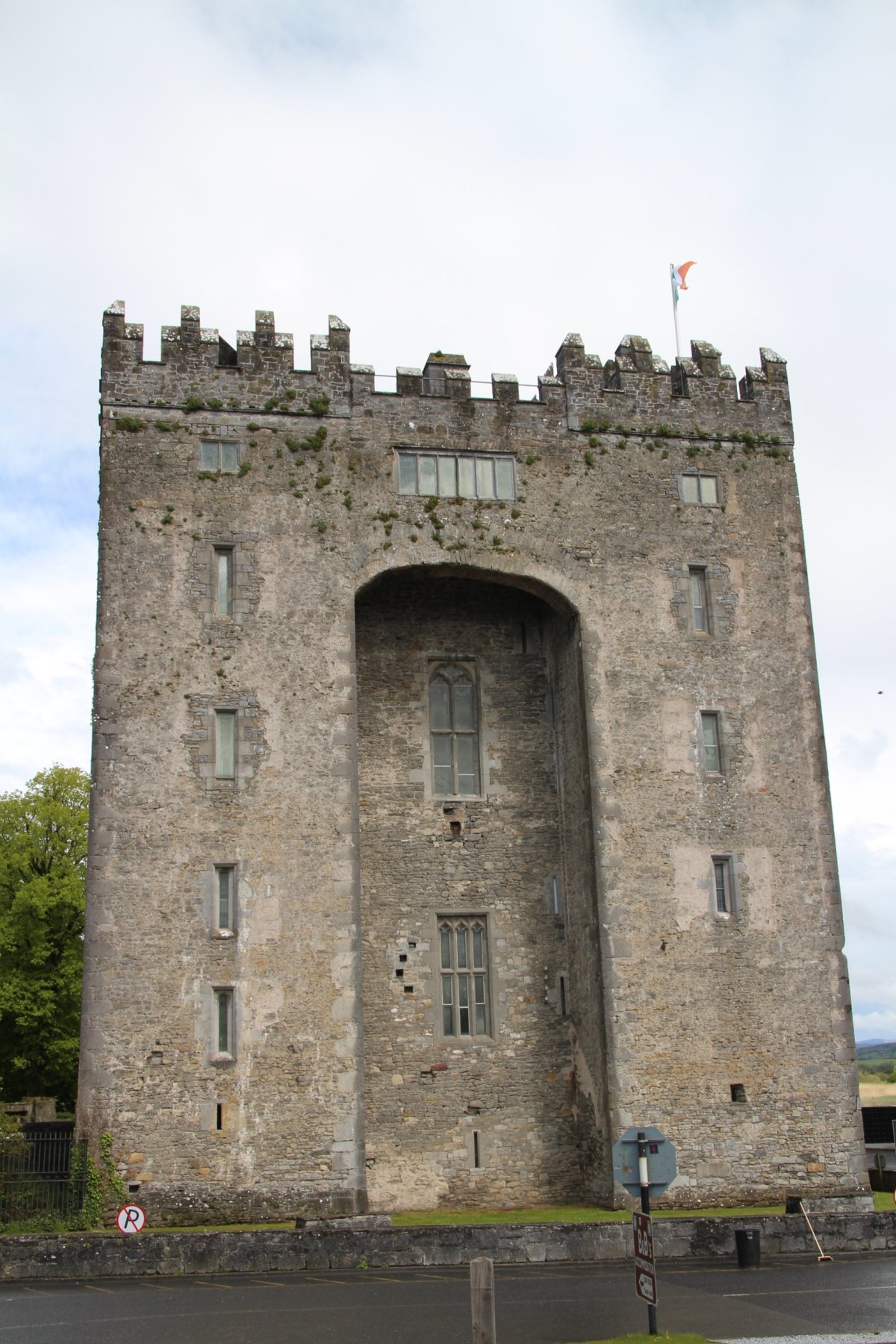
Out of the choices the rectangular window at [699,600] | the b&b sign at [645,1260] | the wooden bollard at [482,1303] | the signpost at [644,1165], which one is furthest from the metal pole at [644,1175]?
the rectangular window at [699,600]

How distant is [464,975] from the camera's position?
2553 cm

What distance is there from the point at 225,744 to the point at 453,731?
16.2 ft

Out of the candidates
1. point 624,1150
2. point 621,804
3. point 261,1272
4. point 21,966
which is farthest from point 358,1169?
point 21,966

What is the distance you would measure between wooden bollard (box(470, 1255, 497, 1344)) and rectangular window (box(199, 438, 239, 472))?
16650 mm

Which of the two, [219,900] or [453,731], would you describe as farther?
Answer: [453,731]

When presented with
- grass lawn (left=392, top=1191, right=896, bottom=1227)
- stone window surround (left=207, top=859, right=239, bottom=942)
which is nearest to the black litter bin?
grass lawn (left=392, top=1191, right=896, bottom=1227)

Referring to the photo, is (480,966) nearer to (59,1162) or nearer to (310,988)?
(310,988)

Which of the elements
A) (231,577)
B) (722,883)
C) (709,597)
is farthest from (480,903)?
(231,577)

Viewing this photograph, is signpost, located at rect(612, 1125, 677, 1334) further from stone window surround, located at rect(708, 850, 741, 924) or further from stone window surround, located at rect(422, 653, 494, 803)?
stone window surround, located at rect(422, 653, 494, 803)

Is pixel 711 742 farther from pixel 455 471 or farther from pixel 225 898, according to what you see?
pixel 225 898

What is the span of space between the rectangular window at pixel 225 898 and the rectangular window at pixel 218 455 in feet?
24.0

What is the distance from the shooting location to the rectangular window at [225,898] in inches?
904

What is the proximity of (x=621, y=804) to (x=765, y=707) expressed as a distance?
11.8 feet

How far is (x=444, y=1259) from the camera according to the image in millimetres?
18172
